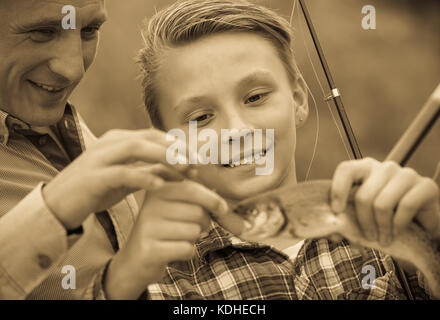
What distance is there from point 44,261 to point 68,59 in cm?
24

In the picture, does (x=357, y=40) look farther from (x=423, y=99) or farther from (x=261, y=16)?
(x=261, y=16)

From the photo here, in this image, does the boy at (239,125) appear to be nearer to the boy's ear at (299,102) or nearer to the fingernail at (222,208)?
the boy's ear at (299,102)

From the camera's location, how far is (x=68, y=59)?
58 centimetres

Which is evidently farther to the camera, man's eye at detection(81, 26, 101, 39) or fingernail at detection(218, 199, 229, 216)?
man's eye at detection(81, 26, 101, 39)

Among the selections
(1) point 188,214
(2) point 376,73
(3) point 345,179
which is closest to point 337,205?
(3) point 345,179

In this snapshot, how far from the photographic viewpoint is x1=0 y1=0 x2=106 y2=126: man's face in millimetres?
555

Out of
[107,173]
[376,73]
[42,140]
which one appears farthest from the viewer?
[376,73]

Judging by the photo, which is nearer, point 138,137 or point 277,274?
point 138,137

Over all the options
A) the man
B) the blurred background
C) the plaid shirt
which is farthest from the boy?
the blurred background

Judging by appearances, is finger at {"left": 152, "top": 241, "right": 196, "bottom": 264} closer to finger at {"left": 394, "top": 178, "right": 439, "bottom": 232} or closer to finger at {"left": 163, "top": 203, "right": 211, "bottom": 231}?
finger at {"left": 163, "top": 203, "right": 211, "bottom": 231}

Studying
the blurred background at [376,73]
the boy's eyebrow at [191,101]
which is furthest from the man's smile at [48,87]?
the blurred background at [376,73]

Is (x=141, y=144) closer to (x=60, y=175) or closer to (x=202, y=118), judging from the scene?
(x=60, y=175)

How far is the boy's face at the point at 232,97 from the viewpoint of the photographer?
631 mm
